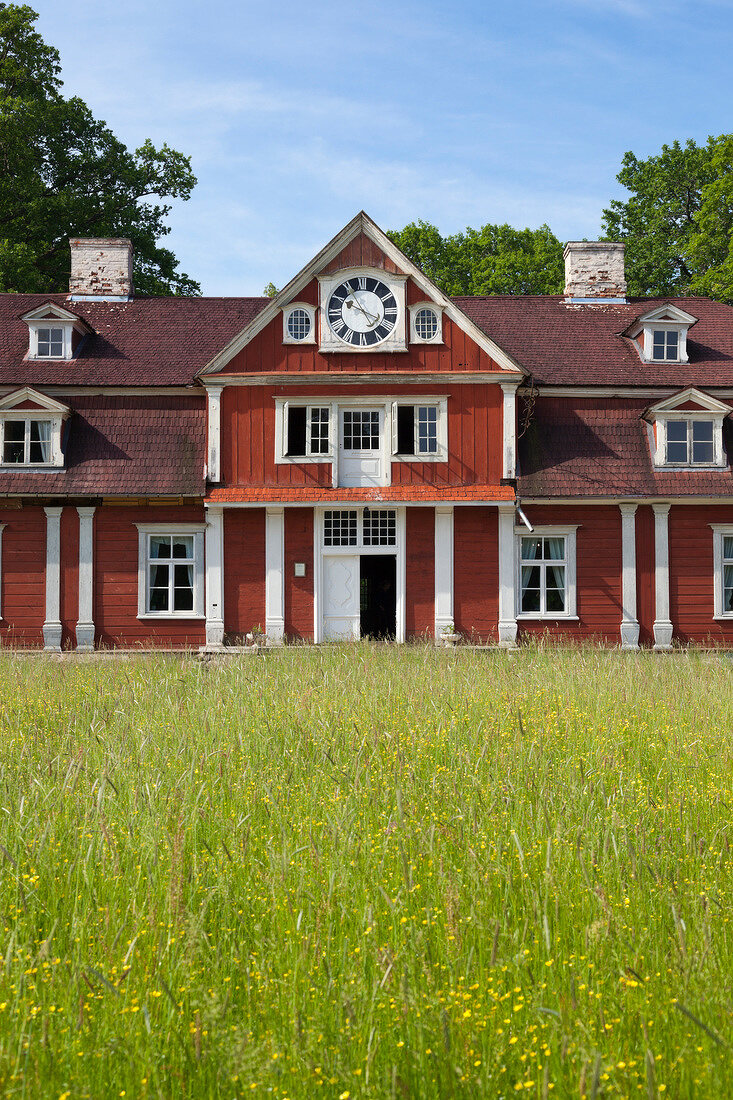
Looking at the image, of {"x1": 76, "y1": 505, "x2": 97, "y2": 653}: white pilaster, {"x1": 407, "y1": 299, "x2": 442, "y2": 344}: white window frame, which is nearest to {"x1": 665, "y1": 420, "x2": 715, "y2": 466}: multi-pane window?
{"x1": 407, "y1": 299, "x2": 442, "y2": 344}: white window frame

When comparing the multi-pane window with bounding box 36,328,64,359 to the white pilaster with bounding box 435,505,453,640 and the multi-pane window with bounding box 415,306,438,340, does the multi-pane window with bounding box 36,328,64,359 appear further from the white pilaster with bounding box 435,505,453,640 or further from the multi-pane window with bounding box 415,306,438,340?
the white pilaster with bounding box 435,505,453,640

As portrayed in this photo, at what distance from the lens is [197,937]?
11.0 feet

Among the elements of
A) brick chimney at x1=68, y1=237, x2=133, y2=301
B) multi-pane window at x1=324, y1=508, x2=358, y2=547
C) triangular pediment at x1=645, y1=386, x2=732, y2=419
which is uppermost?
brick chimney at x1=68, y1=237, x2=133, y2=301

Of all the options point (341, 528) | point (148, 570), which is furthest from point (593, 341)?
point (148, 570)

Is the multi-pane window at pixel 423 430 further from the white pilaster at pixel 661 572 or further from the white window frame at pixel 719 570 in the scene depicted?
the white window frame at pixel 719 570

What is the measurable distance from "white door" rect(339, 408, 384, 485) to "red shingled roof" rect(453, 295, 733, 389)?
3.96 metres

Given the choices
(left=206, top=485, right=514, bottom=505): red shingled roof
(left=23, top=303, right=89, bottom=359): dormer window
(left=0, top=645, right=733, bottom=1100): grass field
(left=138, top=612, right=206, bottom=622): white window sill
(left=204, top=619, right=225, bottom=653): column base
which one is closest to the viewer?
(left=0, top=645, right=733, bottom=1100): grass field

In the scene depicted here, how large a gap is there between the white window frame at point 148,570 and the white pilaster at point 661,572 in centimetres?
1019

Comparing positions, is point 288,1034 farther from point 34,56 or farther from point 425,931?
point 34,56

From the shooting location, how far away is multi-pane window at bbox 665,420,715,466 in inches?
785

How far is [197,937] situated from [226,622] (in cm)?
1614

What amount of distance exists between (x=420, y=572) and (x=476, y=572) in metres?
1.24

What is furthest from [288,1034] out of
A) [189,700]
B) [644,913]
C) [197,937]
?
[189,700]

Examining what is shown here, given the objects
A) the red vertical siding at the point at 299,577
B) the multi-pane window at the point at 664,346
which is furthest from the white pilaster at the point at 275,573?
the multi-pane window at the point at 664,346
